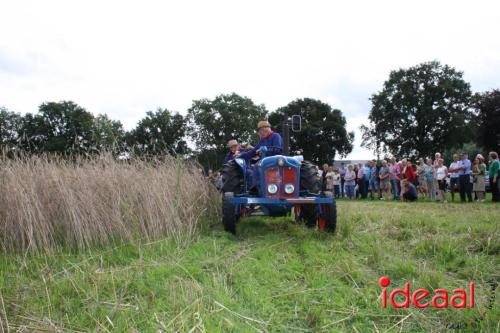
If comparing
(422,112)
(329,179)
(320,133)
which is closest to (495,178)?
(329,179)

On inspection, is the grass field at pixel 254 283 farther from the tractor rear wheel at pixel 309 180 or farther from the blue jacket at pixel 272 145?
the blue jacket at pixel 272 145

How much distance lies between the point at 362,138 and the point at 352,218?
1749 inches

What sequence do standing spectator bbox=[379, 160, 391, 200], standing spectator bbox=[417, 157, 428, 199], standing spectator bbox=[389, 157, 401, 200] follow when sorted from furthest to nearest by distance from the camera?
standing spectator bbox=[379, 160, 391, 200] < standing spectator bbox=[389, 157, 401, 200] < standing spectator bbox=[417, 157, 428, 199]

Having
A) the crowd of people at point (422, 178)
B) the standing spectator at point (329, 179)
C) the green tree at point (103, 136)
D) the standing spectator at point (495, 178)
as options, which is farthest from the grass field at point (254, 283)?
the standing spectator at point (329, 179)

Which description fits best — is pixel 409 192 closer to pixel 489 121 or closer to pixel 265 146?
pixel 265 146

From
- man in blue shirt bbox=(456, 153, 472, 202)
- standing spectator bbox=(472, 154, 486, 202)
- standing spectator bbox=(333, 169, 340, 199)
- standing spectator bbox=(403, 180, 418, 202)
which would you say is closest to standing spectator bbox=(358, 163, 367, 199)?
standing spectator bbox=(333, 169, 340, 199)

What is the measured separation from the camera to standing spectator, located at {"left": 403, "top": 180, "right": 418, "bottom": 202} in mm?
11977

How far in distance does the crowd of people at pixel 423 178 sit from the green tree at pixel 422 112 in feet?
100

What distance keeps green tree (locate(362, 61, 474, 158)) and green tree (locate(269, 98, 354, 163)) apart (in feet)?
15.0

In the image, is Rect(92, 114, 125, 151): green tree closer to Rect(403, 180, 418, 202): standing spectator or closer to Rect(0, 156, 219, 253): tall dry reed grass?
Rect(0, 156, 219, 253): tall dry reed grass

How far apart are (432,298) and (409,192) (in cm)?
982

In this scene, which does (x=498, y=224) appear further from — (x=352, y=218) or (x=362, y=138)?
(x=362, y=138)

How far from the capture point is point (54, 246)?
4.48 m

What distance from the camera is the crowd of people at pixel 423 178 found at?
11078 mm
